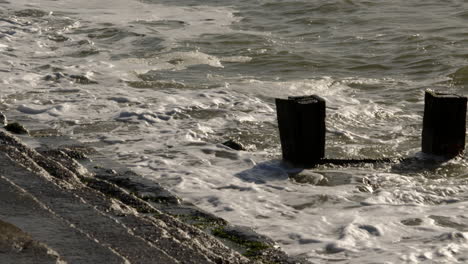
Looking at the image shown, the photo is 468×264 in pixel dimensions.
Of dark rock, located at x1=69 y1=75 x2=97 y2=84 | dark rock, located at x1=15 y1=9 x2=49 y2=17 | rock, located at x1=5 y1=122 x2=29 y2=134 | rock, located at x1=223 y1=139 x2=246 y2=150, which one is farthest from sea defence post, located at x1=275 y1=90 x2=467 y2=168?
dark rock, located at x1=15 y1=9 x2=49 y2=17

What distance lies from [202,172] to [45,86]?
4.42 m

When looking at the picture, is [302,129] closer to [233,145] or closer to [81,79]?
[233,145]

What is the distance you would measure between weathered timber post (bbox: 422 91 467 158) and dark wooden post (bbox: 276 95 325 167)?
110 cm

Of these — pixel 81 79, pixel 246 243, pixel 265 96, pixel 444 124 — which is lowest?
pixel 265 96

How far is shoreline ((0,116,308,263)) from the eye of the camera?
4.54 meters

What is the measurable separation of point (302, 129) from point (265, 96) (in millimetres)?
3679

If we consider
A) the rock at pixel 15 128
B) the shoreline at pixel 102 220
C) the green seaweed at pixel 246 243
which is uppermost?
the shoreline at pixel 102 220

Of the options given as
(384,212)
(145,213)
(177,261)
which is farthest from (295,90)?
(177,261)

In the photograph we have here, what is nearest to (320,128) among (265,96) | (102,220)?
(102,220)

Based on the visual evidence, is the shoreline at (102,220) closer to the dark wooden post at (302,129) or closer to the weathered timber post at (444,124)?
the dark wooden post at (302,129)

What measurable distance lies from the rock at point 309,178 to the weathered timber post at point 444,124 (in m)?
1.30

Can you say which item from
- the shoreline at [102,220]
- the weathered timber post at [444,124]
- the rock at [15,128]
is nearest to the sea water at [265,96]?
the weathered timber post at [444,124]

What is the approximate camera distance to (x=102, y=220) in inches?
198

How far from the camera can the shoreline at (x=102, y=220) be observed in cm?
454
